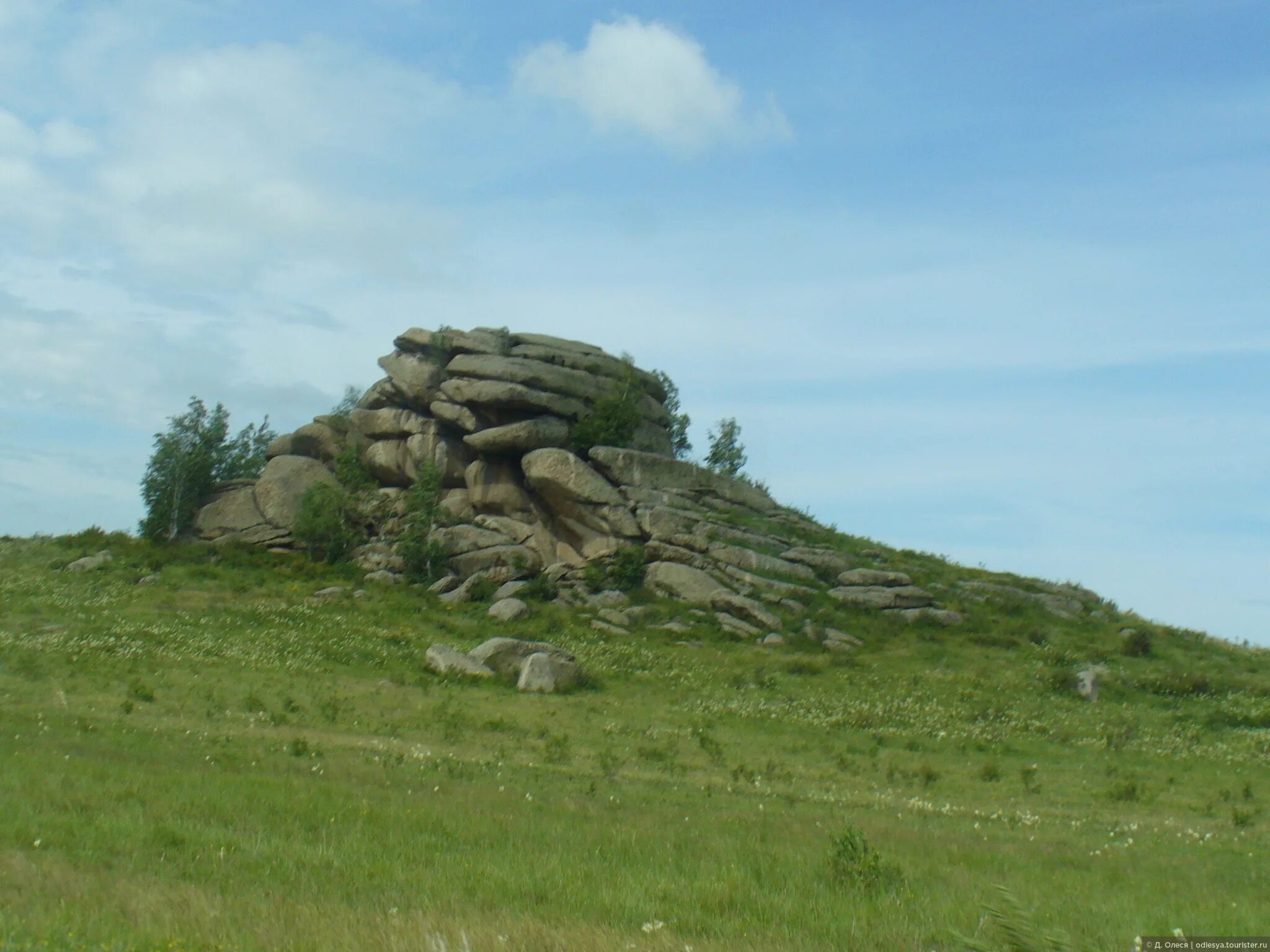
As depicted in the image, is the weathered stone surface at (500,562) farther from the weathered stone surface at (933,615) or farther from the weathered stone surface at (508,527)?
the weathered stone surface at (933,615)

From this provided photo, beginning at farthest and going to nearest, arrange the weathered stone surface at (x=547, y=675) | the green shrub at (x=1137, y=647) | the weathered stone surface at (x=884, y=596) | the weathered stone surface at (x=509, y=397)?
1. the weathered stone surface at (x=509, y=397)
2. the weathered stone surface at (x=884, y=596)
3. the green shrub at (x=1137, y=647)
4. the weathered stone surface at (x=547, y=675)

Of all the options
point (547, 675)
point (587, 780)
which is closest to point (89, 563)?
point (547, 675)

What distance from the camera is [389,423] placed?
61.4 meters

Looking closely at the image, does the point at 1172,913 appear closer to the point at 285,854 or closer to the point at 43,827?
the point at 285,854

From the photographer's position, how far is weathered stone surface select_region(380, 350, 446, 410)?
198ft

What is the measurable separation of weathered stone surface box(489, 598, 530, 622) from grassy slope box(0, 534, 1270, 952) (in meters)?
0.79

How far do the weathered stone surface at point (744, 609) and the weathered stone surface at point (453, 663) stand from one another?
47.1 feet

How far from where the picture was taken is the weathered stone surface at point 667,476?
56344 millimetres

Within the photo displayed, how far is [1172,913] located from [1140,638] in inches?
1531

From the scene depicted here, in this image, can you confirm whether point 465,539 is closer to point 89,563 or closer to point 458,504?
point 458,504

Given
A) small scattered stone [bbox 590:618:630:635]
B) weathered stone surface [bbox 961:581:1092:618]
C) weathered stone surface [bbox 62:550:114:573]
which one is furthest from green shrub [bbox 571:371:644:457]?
weathered stone surface [bbox 62:550:114:573]

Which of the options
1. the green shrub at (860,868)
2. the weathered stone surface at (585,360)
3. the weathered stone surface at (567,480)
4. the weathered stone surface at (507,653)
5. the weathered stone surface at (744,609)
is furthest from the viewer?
the weathered stone surface at (585,360)

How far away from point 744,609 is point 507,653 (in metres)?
13.8

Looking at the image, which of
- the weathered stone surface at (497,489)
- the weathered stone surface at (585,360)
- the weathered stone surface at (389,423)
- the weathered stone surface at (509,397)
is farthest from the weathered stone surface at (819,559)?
the weathered stone surface at (389,423)
